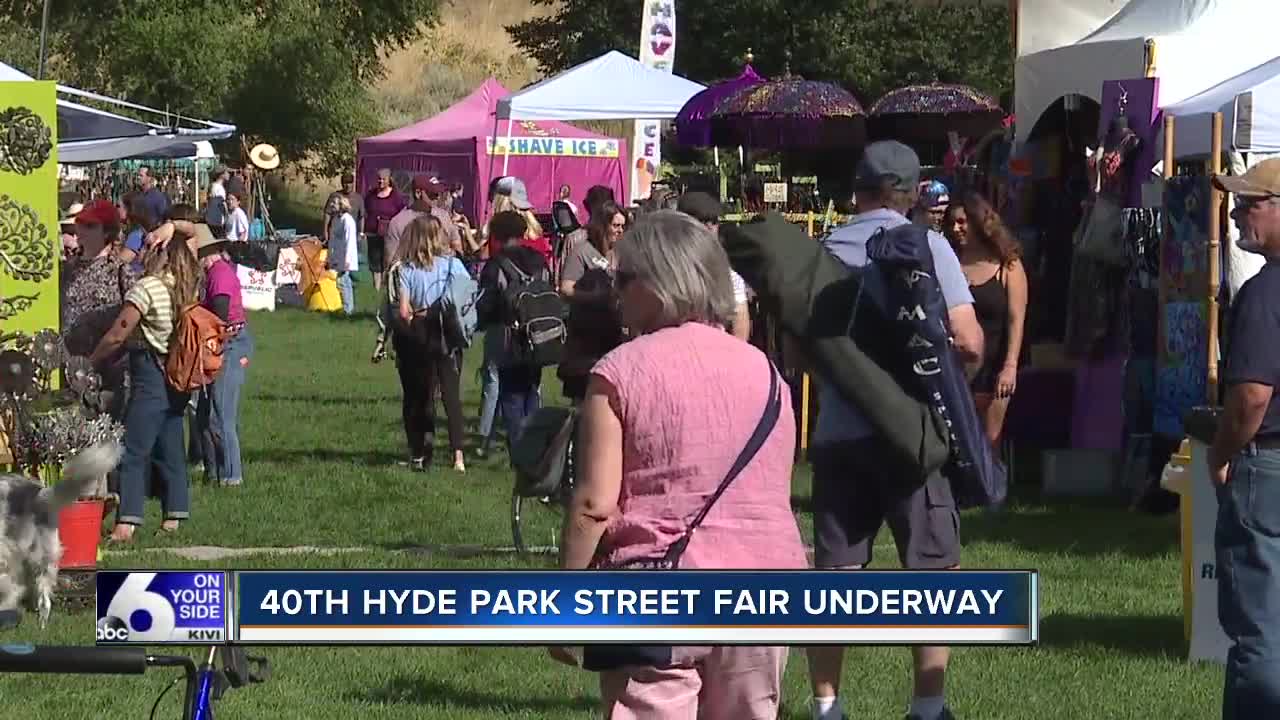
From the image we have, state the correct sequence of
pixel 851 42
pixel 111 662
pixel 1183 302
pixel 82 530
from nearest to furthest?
pixel 111 662
pixel 82 530
pixel 1183 302
pixel 851 42

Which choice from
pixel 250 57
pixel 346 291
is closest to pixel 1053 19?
pixel 346 291

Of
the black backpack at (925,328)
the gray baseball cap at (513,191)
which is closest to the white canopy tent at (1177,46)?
the black backpack at (925,328)

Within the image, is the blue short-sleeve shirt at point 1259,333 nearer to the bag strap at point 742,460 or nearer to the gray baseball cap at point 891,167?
the gray baseball cap at point 891,167

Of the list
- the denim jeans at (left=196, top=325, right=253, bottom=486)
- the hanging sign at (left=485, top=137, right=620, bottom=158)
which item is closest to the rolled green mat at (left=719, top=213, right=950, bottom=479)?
the denim jeans at (left=196, top=325, right=253, bottom=486)

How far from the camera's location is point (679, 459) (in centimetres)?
462

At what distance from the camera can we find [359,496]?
46.3ft

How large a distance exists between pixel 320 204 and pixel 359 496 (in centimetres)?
4699

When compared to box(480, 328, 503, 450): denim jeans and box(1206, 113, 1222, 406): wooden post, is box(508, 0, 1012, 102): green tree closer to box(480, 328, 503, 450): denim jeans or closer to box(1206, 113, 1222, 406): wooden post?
box(480, 328, 503, 450): denim jeans

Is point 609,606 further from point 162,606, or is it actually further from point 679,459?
point 679,459

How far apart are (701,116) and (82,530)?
1133 centimetres

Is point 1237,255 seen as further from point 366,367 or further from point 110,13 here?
point 110,13

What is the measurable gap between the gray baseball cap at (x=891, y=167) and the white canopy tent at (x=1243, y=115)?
395 centimetres

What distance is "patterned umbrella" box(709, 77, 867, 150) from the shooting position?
792 inches

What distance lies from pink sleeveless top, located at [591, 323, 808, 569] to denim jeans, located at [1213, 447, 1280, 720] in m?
2.09
